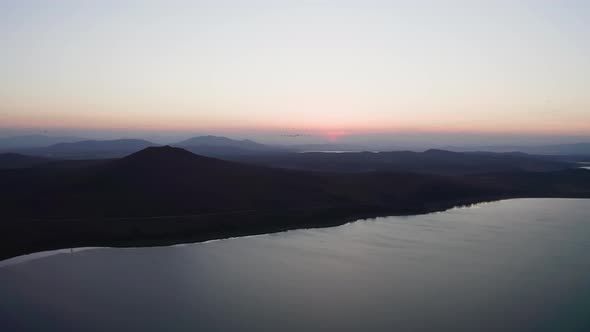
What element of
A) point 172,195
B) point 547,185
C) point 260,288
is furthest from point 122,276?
point 547,185

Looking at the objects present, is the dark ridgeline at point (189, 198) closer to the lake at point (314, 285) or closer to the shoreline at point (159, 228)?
the shoreline at point (159, 228)

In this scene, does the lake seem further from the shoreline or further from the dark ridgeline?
the dark ridgeline

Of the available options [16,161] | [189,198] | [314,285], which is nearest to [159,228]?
[189,198]

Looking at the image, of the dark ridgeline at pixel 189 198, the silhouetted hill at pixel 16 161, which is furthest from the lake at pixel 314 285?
the silhouetted hill at pixel 16 161

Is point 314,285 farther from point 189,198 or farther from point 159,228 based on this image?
point 189,198

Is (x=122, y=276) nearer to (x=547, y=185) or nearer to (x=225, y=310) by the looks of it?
(x=225, y=310)

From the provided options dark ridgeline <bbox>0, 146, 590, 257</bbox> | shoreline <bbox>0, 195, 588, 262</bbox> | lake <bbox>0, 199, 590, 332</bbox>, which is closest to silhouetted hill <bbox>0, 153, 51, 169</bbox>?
dark ridgeline <bbox>0, 146, 590, 257</bbox>
